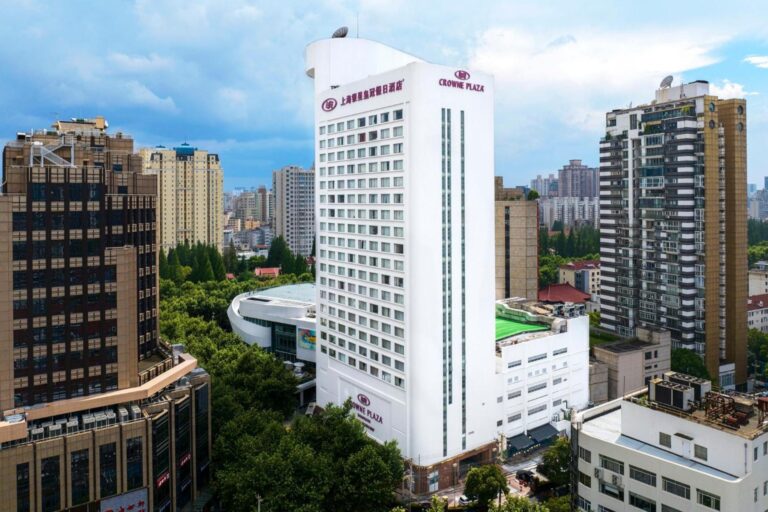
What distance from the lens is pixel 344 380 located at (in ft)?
155

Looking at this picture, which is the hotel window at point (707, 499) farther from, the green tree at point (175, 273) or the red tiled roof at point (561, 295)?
the green tree at point (175, 273)

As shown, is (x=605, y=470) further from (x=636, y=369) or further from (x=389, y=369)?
(x=636, y=369)

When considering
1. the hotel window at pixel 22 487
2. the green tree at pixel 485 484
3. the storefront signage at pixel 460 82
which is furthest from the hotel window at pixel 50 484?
the storefront signage at pixel 460 82

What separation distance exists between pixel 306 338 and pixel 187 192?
83493 mm

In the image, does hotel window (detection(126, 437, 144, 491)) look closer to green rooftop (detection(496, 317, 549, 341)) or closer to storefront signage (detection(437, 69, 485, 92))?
green rooftop (detection(496, 317, 549, 341))

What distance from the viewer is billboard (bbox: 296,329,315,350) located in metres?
63.5

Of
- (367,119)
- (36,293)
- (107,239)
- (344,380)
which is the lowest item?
(344,380)

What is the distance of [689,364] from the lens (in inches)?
2274

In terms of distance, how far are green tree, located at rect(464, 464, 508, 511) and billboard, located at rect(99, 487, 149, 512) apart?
19040 millimetres

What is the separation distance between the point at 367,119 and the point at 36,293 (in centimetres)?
2368

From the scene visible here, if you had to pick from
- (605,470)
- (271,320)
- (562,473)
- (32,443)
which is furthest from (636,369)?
(32,443)

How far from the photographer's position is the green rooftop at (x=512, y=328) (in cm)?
4916

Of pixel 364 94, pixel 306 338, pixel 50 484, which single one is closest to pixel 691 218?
pixel 364 94

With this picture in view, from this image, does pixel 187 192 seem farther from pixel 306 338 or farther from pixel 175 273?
pixel 306 338
